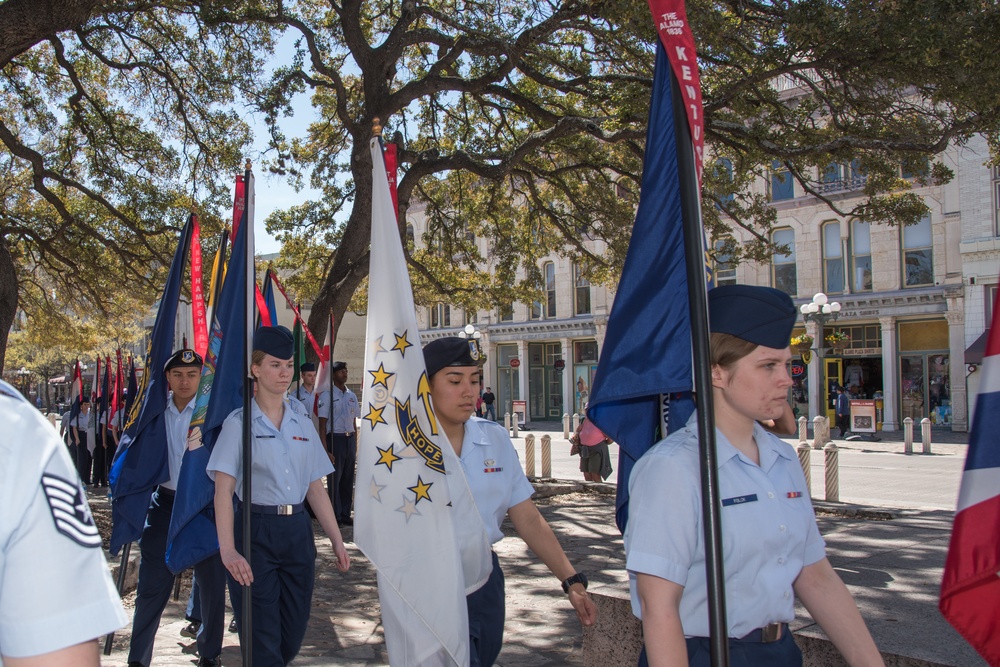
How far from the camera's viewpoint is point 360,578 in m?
8.22

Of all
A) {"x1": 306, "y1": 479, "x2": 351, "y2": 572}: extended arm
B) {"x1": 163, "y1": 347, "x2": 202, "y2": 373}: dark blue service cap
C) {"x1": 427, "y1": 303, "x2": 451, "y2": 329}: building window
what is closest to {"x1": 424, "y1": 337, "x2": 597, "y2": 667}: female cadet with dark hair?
{"x1": 306, "y1": 479, "x2": 351, "y2": 572}: extended arm

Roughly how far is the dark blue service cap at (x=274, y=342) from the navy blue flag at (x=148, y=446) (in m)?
1.30

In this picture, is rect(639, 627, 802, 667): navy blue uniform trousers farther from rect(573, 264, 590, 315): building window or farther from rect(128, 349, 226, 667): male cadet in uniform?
rect(573, 264, 590, 315): building window

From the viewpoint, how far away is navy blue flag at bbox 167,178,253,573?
4699 millimetres

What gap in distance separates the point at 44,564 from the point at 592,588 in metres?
3.88

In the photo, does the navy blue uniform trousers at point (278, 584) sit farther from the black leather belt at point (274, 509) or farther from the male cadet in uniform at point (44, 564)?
the male cadet in uniform at point (44, 564)

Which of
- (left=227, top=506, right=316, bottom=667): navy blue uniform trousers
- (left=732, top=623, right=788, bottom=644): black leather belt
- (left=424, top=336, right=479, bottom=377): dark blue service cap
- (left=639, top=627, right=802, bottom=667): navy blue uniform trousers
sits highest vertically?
(left=424, top=336, right=479, bottom=377): dark blue service cap

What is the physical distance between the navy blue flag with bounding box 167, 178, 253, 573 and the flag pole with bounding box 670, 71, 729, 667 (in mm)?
2802

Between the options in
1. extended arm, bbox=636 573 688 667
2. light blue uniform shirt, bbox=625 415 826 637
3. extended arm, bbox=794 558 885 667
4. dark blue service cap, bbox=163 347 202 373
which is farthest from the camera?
dark blue service cap, bbox=163 347 202 373

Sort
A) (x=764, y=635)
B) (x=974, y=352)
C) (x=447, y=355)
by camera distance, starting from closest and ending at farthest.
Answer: (x=764, y=635)
(x=447, y=355)
(x=974, y=352)

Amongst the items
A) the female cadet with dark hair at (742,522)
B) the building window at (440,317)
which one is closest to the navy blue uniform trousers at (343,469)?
the female cadet with dark hair at (742,522)

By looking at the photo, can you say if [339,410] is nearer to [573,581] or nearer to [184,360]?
[184,360]

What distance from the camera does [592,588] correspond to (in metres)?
4.78

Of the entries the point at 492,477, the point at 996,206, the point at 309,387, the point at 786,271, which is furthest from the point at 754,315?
the point at 786,271
